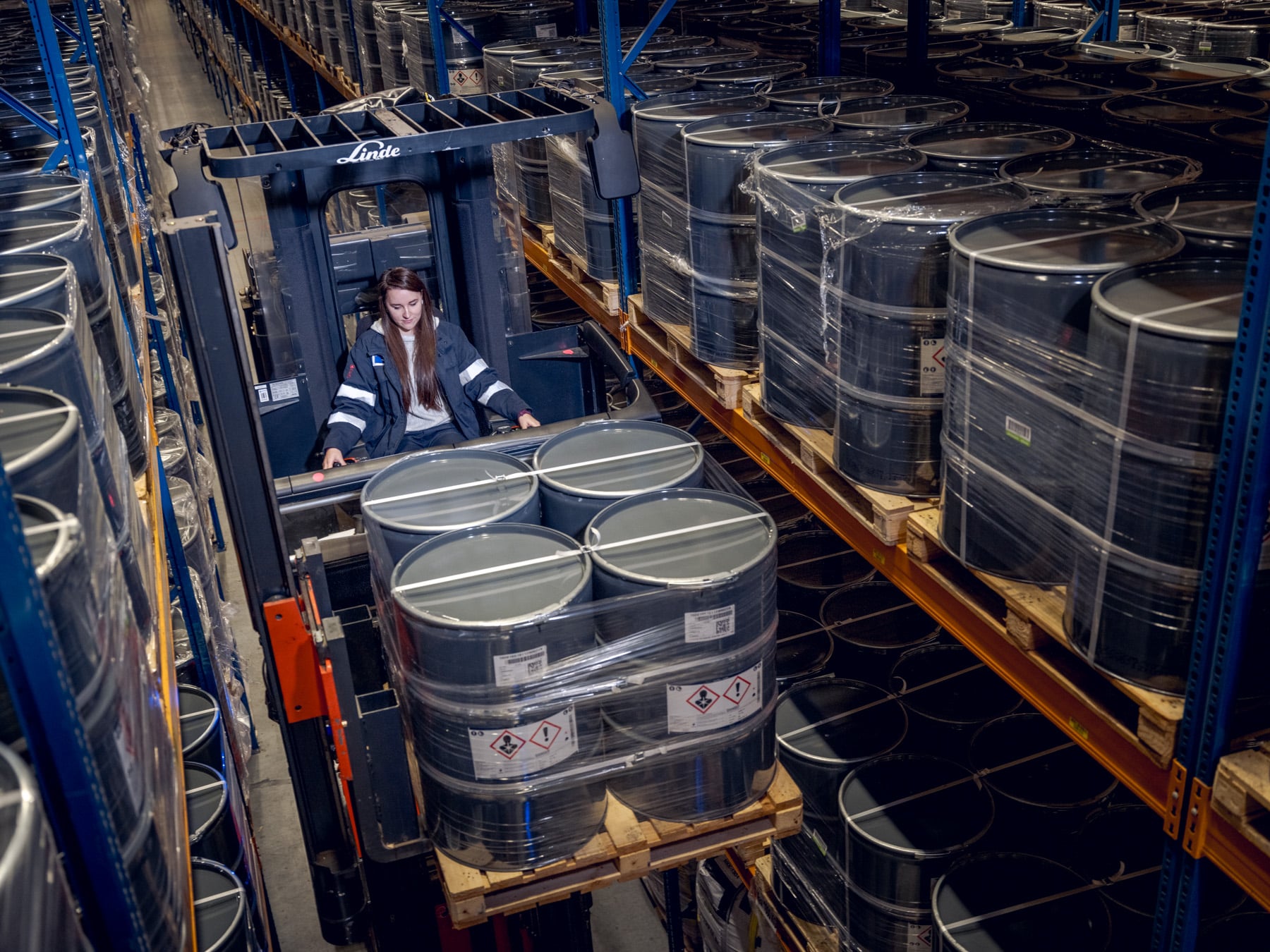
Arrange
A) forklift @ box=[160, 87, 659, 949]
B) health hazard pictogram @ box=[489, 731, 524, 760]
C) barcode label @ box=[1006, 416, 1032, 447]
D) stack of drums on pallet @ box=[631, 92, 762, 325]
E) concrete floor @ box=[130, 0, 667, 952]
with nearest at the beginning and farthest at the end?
1. barcode label @ box=[1006, 416, 1032, 447]
2. health hazard pictogram @ box=[489, 731, 524, 760]
3. forklift @ box=[160, 87, 659, 949]
4. stack of drums on pallet @ box=[631, 92, 762, 325]
5. concrete floor @ box=[130, 0, 667, 952]

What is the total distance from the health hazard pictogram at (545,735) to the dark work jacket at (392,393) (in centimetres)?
208

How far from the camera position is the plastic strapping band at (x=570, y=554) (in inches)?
122

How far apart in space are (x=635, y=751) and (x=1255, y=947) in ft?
6.03

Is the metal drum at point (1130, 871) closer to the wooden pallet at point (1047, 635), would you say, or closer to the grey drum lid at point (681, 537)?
the wooden pallet at point (1047, 635)

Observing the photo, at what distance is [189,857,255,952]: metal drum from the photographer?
3.33m

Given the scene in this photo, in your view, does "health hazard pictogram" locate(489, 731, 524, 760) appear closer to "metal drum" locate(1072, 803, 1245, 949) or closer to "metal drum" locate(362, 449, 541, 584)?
"metal drum" locate(362, 449, 541, 584)

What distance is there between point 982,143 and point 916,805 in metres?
2.31

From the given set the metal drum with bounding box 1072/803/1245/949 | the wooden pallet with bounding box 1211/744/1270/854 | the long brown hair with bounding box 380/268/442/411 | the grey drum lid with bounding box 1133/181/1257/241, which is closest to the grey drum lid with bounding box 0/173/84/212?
the long brown hair with bounding box 380/268/442/411

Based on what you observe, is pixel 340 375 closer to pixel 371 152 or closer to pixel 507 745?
pixel 371 152

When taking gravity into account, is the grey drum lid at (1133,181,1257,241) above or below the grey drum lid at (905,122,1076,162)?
below

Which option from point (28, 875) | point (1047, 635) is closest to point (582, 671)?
point (1047, 635)

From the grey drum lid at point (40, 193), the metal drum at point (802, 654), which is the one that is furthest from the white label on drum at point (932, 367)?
the grey drum lid at point (40, 193)

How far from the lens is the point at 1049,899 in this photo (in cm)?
343

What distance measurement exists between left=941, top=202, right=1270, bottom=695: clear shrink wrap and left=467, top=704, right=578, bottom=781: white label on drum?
3.83ft
